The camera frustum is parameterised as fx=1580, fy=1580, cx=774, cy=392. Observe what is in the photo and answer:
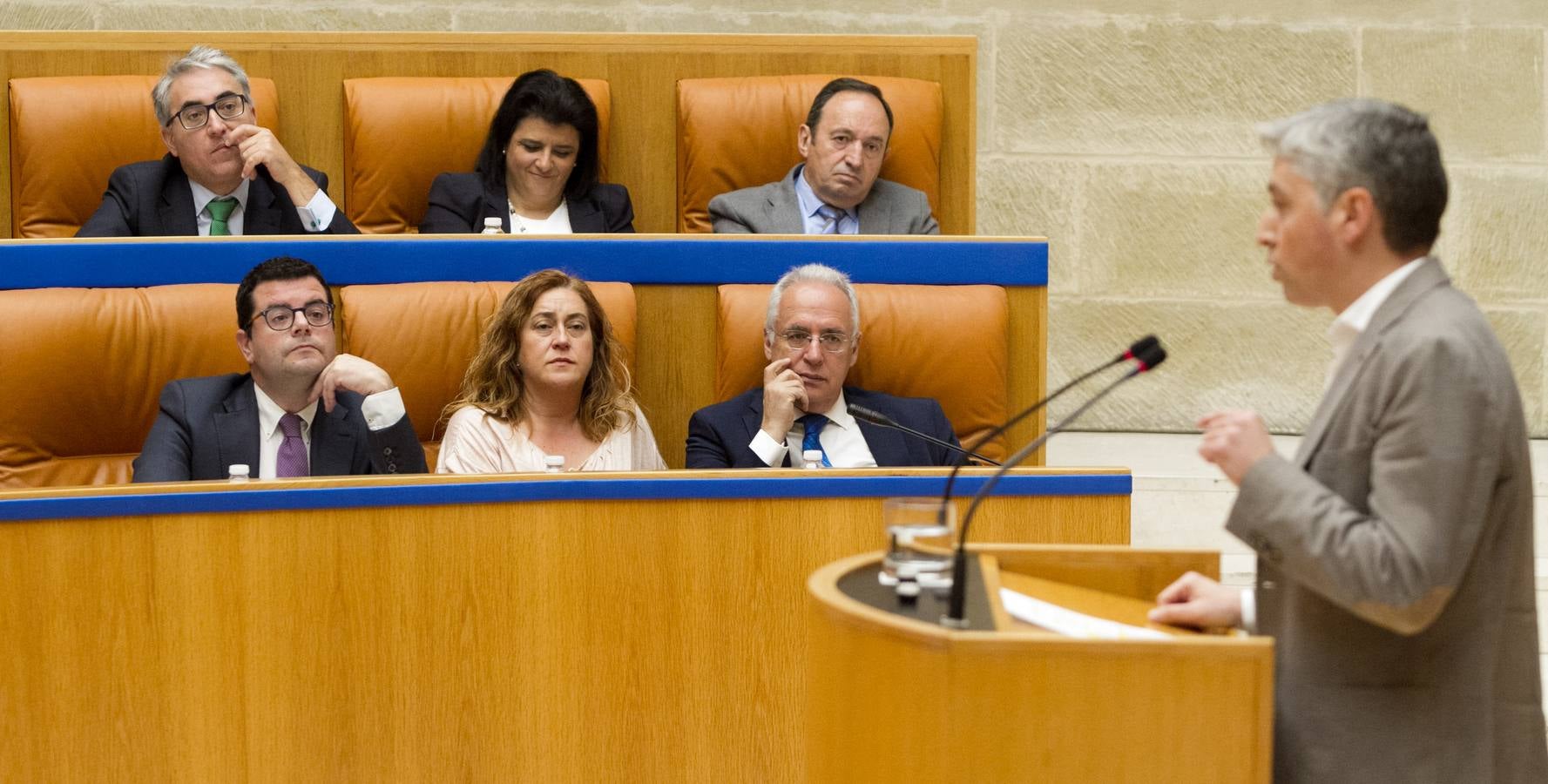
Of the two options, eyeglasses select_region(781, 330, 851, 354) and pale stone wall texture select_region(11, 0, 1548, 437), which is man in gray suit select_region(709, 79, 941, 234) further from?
pale stone wall texture select_region(11, 0, 1548, 437)

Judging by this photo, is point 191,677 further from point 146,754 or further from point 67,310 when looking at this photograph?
point 67,310

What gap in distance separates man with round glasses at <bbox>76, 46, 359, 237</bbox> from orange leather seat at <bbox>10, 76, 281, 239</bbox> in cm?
18

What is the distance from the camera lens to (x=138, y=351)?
2.12 meters

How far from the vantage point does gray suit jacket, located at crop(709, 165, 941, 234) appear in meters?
2.60

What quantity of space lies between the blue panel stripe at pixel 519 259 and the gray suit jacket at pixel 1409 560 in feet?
4.16

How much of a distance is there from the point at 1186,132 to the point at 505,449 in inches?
77.2

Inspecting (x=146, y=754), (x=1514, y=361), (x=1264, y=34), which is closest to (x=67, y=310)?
(x=146, y=754)

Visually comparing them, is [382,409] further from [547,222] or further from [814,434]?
[547,222]

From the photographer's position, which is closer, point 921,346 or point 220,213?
point 921,346

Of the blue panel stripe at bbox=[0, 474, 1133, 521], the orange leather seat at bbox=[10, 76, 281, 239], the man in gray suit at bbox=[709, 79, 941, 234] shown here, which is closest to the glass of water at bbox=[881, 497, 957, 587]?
the blue panel stripe at bbox=[0, 474, 1133, 521]

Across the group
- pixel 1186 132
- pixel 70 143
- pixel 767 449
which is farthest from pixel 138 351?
pixel 1186 132

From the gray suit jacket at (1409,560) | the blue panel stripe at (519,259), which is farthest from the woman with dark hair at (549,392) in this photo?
the gray suit jacket at (1409,560)

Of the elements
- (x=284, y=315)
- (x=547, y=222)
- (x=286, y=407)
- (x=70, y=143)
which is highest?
(x=70, y=143)

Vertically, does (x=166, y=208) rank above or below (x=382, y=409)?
above
